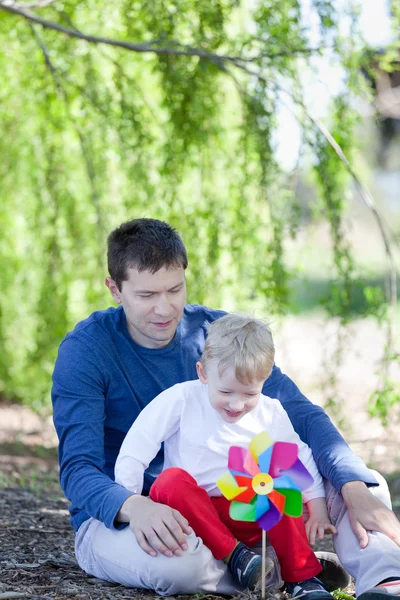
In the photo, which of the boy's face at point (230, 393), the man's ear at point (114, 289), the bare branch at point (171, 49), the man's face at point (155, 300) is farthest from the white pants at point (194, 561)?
the bare branch at point (171, 49)

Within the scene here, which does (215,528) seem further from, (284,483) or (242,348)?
(242,348)

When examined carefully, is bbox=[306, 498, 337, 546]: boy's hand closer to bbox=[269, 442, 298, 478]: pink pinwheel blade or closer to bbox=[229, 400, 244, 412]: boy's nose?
bbox=[269, 442, 298, 478]: pink pinwheel blade

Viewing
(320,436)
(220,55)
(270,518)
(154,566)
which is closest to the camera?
(270,518)

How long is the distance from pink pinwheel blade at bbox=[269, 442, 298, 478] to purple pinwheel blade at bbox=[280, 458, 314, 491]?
3 centimetres

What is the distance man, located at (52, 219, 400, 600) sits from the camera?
252 cm

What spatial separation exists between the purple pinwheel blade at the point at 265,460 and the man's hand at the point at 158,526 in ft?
0.83

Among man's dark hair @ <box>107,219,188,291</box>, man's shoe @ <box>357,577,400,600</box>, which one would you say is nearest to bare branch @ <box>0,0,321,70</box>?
man's dark hair @ <box>107,219,188,291</box>

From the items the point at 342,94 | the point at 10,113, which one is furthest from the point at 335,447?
the point at 10,113

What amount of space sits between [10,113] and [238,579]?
14.3ft

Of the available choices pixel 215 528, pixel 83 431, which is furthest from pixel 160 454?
pixel 215 528

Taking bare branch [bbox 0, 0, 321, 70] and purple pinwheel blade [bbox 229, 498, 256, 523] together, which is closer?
purple pinwheel blade [bbox 229, 498, 256, 523]

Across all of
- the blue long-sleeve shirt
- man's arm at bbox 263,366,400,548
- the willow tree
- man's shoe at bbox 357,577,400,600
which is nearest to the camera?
man's shoe at bbox 357,577,400,600

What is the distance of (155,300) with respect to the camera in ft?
9.39

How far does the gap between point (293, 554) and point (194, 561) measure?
0.29 metres
